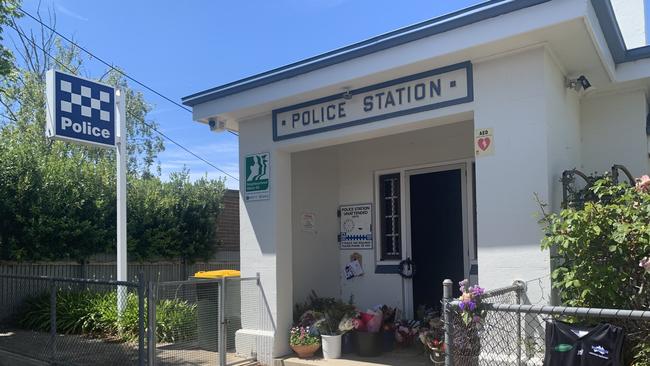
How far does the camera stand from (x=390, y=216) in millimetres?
8578

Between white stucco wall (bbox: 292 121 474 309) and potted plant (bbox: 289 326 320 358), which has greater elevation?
white stucco wall (bbox: 292 121 474 309)

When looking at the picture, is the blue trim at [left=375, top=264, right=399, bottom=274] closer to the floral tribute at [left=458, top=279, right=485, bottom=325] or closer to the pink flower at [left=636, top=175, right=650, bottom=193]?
the floral tribute at [left=458, top=279, right=485, bottom=325]

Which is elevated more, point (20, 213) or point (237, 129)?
point (237, 129)

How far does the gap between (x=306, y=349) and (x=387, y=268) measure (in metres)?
1.89

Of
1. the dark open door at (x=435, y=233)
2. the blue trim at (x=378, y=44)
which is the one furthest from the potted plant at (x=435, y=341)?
the blue trim at (x=378, y=44)

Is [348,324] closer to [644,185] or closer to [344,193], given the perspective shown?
[344,193]

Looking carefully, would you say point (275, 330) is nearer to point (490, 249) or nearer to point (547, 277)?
point (490, 249)

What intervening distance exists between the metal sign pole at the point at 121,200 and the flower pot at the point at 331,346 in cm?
370

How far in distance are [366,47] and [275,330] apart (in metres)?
3.72

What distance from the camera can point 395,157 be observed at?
27.8ft

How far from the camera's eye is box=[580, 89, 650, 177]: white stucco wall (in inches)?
258

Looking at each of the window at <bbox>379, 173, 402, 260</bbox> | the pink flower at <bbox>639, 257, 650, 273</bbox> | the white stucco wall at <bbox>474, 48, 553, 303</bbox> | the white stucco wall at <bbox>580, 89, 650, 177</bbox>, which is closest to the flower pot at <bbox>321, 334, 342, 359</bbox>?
the window at <bbox>379, 173, 402, 260</bbox>

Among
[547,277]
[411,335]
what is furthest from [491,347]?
[411,335]

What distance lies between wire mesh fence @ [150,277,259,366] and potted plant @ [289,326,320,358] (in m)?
0.60
